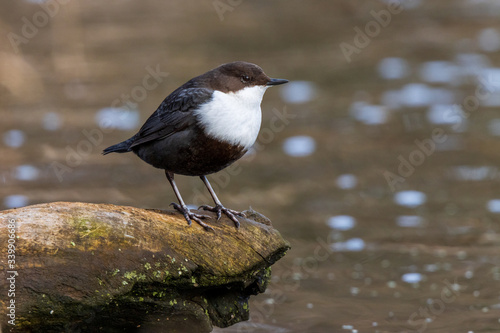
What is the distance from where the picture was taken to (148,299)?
4.89 metres

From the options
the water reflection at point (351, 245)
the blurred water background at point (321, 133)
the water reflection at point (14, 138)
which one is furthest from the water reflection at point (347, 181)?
the water reflection at point (14, 138)

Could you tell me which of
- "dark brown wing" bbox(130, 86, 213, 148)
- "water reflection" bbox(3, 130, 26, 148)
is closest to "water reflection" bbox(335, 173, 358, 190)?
"dark brown wing" bbox(130, 86, 213, 148)

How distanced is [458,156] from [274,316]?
4921 mm

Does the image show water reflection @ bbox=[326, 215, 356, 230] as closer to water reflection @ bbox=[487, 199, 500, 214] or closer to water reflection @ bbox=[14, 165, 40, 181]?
water reflection @ bbox=[487, 199, 500, 214]

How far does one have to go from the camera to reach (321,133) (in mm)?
11656

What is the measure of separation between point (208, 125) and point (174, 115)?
0.43 m

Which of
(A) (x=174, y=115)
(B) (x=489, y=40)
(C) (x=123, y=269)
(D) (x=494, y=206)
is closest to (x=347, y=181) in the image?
(D) (x=494, y=206)

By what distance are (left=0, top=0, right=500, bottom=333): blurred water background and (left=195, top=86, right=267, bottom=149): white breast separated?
1.88 metres

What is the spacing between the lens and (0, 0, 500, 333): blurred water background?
7.50 meters

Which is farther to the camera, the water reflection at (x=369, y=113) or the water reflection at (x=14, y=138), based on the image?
the water reflection at (x=369, y=113)

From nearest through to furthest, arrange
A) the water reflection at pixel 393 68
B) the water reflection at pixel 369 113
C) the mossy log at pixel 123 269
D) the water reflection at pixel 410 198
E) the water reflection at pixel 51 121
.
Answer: the mossy log at pixel 123 269, the water reflection at pixel 410 198, the water reflection at pixel 51 121, the water reflection at pixel 369 113, the water reflection at pixel 393 68

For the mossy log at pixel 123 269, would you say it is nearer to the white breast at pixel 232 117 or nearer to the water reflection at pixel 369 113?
the white breast at pixel 232 117

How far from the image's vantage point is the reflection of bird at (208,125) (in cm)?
522

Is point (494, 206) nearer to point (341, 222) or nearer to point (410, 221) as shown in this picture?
Answer: point (410, 221)
